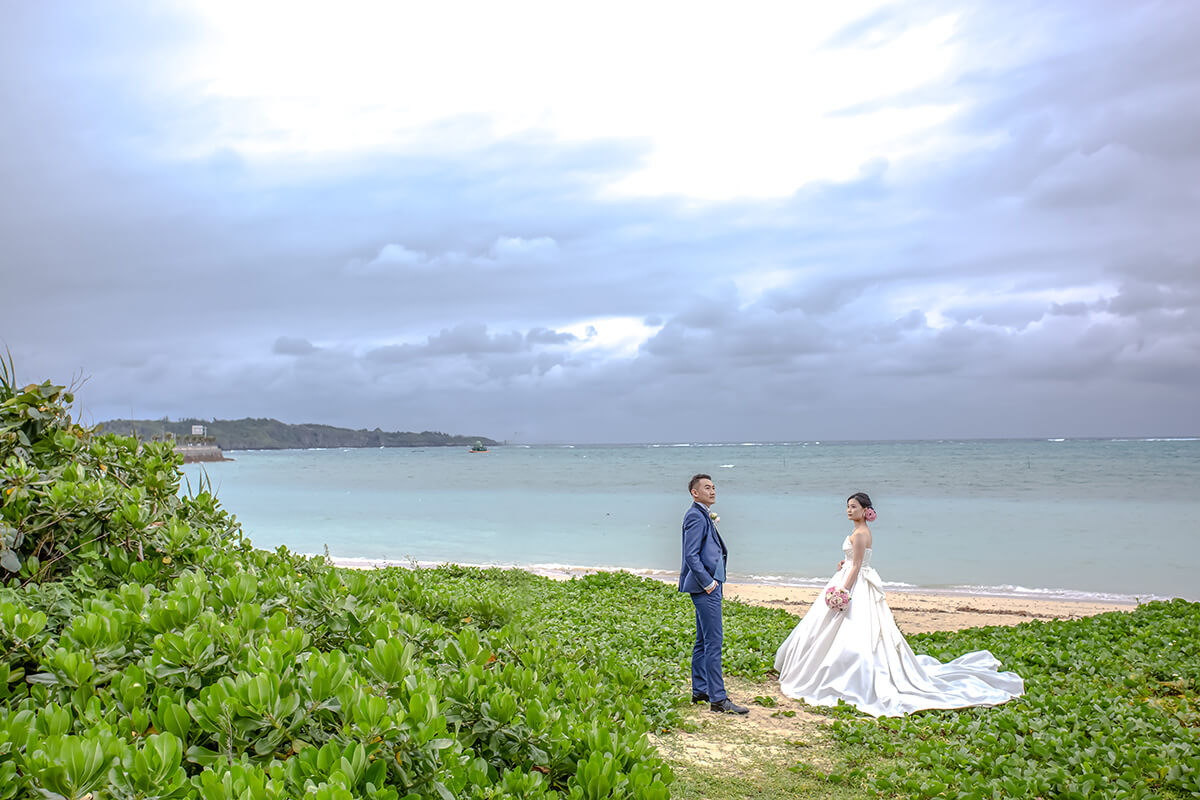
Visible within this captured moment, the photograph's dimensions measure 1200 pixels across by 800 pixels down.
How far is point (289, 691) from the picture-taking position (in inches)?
79.7

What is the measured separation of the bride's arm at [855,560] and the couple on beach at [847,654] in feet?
0.04

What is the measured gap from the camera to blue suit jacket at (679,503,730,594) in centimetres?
802

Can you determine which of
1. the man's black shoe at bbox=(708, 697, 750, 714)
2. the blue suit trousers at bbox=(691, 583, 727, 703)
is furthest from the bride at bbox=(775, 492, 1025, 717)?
the blue suit trousers at bbox=(691, 583, 727, 703)

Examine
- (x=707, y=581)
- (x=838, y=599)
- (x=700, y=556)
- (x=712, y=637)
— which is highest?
(x=700, y=556)

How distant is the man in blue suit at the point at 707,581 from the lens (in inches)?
316

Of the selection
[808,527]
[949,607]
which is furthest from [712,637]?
[808,527]

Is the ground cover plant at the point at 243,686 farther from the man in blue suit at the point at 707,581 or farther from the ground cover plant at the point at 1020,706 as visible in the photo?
the man in blue suit at the point at 707,581

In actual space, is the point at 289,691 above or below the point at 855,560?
above

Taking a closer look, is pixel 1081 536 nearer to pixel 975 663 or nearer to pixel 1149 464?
pixel 975 663

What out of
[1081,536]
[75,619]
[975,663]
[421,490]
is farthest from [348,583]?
[421,490]

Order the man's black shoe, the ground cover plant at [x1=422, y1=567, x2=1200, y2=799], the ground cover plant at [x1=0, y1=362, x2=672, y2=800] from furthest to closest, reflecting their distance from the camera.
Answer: the man's black shoe
the ground cover plant at [x1=422, y1=567, x2=1200, y2=799]
the ground cover plant at [x1=0, y1=362, x2=672, y2=800]

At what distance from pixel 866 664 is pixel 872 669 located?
0.08 m

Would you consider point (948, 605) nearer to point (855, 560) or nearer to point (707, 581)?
point (855, 560)

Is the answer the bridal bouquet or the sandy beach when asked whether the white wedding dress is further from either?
the sandy beach
